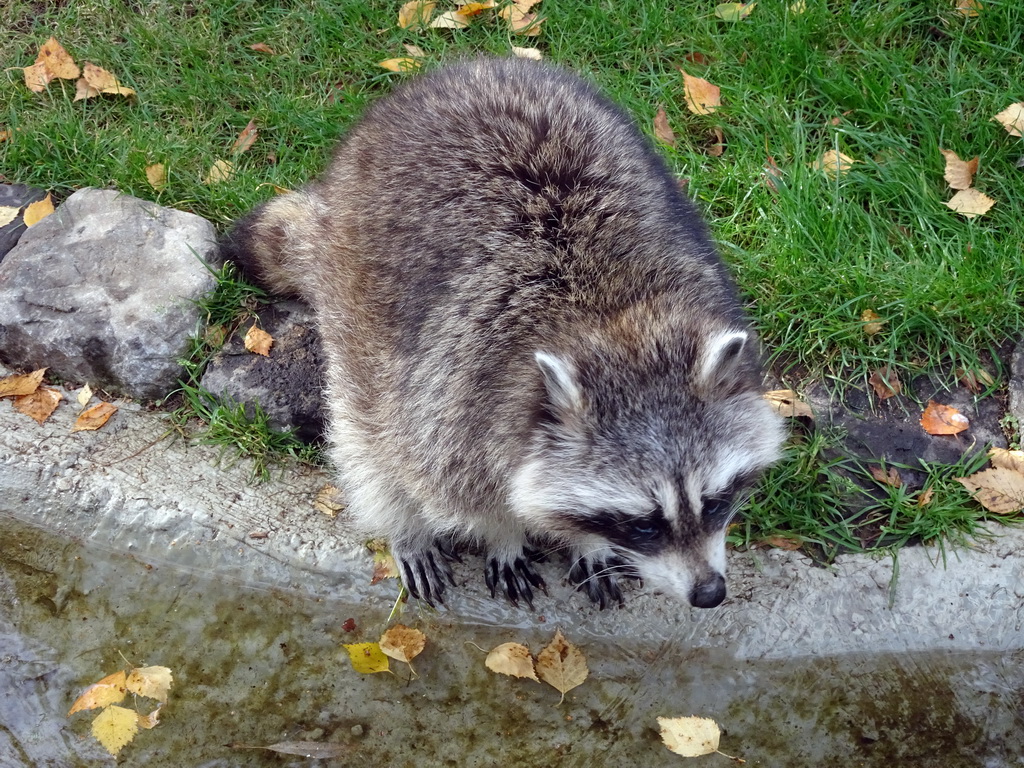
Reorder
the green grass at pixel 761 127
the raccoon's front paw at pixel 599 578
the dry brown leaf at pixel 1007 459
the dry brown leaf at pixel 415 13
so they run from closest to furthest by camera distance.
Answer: the raccoon's front paw at pixel 599 578
the dry brown leaf at pixel 1007 459
the green grass at pixel 761 127
the dry brown leaf at pixel 415 13

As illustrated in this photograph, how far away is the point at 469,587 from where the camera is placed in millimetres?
2947

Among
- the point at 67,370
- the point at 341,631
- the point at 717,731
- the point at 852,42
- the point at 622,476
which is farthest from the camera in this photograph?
the point at 852,42

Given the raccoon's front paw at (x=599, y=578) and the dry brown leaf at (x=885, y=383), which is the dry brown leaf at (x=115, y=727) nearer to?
the raccoon's front paw at (x=599, y=578)

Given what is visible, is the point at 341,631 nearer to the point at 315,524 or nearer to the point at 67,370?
the point at 315,524

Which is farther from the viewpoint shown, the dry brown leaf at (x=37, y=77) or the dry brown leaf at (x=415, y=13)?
the dry brown leaf at (x=415, y=13)

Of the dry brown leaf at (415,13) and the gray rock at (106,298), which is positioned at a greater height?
the dry brown leaf at (415,13)

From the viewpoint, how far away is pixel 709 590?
2320mm

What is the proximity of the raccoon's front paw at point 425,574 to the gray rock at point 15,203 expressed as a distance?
6.07ft

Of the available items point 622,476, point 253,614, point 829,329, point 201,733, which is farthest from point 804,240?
point 201,733

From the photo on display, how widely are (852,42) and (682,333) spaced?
7.27ft

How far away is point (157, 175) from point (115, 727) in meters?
2.06

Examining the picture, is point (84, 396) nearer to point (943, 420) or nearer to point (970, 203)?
point (943, 420)

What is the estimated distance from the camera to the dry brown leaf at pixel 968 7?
3887mm

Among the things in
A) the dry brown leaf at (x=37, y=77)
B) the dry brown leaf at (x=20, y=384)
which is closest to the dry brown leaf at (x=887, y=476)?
the dry brown leaf at (x=20, y=384)
